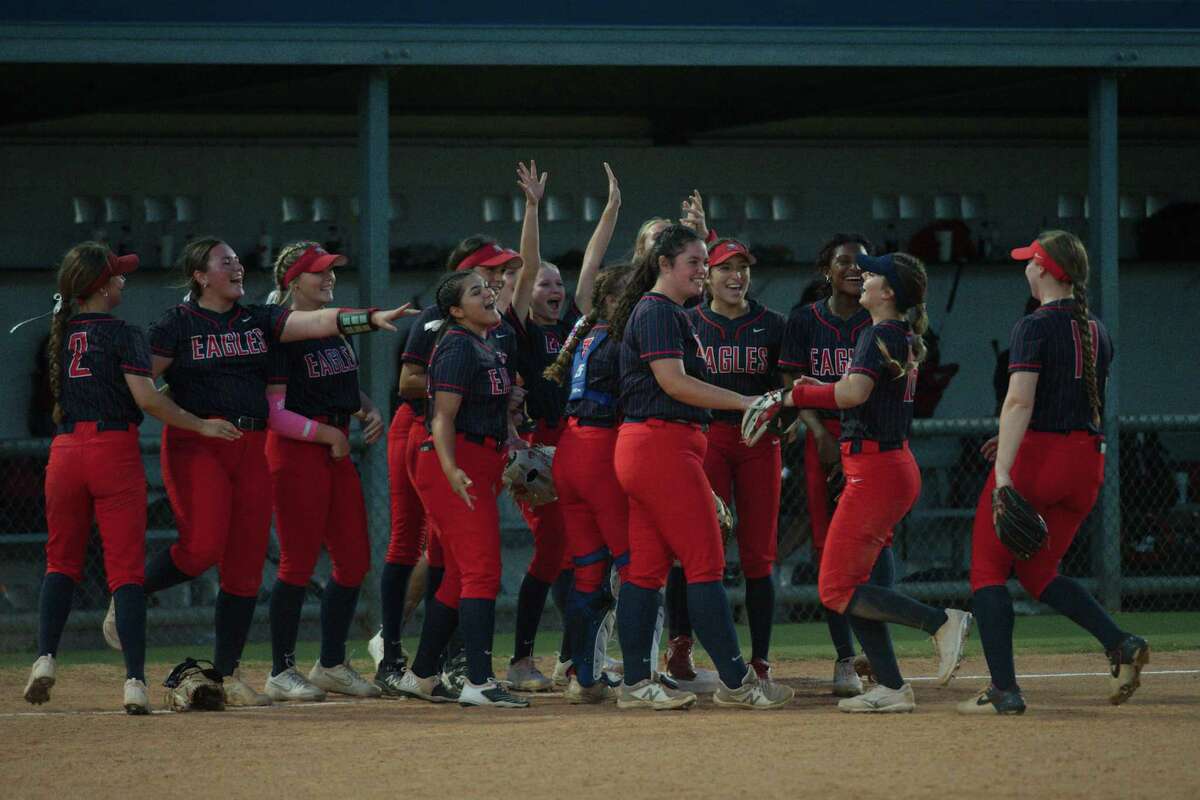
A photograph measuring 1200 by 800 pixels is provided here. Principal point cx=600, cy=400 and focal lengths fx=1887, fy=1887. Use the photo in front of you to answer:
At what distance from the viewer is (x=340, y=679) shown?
26.4 feet

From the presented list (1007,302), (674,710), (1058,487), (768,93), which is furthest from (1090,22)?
(674,710)

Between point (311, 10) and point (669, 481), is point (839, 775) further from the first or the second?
point (311, 10)


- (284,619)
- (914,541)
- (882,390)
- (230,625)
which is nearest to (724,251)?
(882,390)

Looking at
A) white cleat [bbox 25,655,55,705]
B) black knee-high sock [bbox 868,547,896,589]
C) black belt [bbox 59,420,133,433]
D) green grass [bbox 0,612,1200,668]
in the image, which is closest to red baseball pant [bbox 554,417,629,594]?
black knee-high sock [bbox 868,547,896,589]

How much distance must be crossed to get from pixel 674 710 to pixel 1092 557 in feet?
15.9

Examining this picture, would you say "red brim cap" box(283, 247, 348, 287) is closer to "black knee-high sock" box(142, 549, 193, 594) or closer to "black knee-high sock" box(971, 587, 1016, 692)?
"black knee-high sock" box(142, 549, 193, 594)

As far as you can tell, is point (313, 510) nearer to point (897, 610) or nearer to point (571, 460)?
point (571, 460)

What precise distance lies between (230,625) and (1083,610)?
3388mm

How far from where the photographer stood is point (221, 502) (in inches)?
297

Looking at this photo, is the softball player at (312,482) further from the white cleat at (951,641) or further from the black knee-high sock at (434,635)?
the white cleat at (951,641)

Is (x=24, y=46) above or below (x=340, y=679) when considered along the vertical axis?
above

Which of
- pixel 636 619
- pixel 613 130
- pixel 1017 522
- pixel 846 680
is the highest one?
pixel 613 130

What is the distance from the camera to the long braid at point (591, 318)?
25.0ft

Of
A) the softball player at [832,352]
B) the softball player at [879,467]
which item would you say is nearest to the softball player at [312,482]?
the softball player at [832,352]
